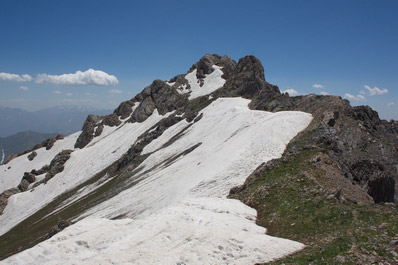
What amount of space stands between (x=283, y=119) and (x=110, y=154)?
72.5 metres

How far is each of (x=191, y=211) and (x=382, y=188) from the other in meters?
29.0

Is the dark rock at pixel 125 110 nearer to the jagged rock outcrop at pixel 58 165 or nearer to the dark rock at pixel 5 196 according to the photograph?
the jagged rock outcrop at pixel 58 165

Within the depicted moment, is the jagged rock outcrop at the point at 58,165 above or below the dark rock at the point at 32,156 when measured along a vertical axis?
below

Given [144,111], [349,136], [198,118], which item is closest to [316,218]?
[349,136]

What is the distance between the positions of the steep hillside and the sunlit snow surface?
98 mm

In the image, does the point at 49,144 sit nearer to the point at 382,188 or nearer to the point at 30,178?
the point at 30,178

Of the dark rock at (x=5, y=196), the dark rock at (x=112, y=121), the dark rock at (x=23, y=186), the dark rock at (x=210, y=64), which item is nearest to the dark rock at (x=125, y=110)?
the dark rock at (x=112, y=121)

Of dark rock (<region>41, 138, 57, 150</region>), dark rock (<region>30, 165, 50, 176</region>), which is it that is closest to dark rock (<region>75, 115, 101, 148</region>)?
dark rock (<region>30, 165, 50, 176</region>)

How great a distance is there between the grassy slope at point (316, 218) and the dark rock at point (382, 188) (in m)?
10.1

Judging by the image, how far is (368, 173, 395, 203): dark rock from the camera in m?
34.4

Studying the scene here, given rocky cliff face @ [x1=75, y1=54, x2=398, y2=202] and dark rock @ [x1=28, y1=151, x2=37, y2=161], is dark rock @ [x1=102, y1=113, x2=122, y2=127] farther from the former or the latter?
rocky cliff face @ [x1=75, y1=54, x2=398, y2=202]

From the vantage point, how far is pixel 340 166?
33.2 m

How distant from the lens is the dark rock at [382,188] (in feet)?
113

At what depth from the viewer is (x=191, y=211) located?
66.6 feet
